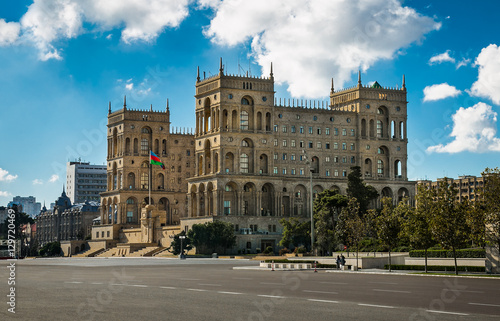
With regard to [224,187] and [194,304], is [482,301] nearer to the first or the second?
[194,304]

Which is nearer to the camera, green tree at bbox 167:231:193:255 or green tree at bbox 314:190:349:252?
green tree at bbox 314:190:349:252

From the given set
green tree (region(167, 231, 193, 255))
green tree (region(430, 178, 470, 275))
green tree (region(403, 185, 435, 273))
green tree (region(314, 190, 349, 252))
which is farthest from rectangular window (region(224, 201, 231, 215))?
green tree (region(430, 178, 470, 275))

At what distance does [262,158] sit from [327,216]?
1005 inches

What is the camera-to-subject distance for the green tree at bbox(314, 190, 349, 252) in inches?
3713

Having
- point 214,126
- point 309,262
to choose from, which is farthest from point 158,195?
point 309,262

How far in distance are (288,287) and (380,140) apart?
324 ft

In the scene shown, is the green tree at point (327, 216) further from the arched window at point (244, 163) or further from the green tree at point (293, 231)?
the arched window at point (244, 163)

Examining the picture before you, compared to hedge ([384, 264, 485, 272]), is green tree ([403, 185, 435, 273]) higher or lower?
higher

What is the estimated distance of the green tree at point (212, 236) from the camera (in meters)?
106

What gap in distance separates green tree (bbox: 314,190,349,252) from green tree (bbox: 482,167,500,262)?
150ft

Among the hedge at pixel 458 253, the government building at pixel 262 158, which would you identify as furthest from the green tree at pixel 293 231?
the hedge at pixel 458 253

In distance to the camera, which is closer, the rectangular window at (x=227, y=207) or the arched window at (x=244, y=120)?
the rectangular window at (x=227, y=207)

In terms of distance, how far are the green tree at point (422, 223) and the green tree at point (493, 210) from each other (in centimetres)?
535

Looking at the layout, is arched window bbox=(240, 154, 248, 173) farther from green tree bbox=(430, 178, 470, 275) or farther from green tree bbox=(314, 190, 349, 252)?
green tree bbox=(430, 178, 470, 275)
